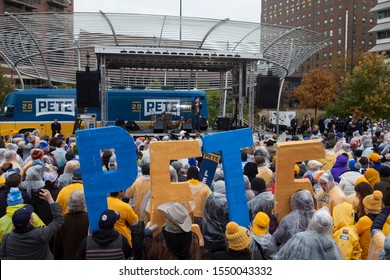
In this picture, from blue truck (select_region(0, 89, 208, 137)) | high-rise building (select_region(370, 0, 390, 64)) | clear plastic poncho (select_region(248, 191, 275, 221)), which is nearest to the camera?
clear plastic poncho (select_region(248, 191, 275, 221))

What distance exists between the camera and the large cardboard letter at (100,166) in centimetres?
408

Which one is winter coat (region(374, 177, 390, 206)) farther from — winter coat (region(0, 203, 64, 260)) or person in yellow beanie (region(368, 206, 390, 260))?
winter coat (region(0, 203, 64, 260))

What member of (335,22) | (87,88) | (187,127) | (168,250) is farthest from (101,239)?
(335,22)

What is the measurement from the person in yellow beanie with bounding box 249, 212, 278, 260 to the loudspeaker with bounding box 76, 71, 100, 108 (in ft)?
45.0

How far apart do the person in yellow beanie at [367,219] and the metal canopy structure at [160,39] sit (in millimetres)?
14796

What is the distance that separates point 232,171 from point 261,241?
93 cm

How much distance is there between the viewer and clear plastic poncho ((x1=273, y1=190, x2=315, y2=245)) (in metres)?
4.15

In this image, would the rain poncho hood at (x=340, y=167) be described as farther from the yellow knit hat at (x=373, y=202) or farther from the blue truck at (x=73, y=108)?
the blue truck at (x=73, y=108)

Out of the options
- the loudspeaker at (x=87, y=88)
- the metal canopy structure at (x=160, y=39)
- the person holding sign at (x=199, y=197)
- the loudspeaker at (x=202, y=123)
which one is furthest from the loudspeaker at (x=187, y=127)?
the person holding sign at (x=199, y=197)

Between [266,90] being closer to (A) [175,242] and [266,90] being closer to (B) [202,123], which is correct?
(B) [202,123]

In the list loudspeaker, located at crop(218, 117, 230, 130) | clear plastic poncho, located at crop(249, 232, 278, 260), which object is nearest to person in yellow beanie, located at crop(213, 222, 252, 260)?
clear plastic poncho, located at crop(249, 232, 278, 260)
